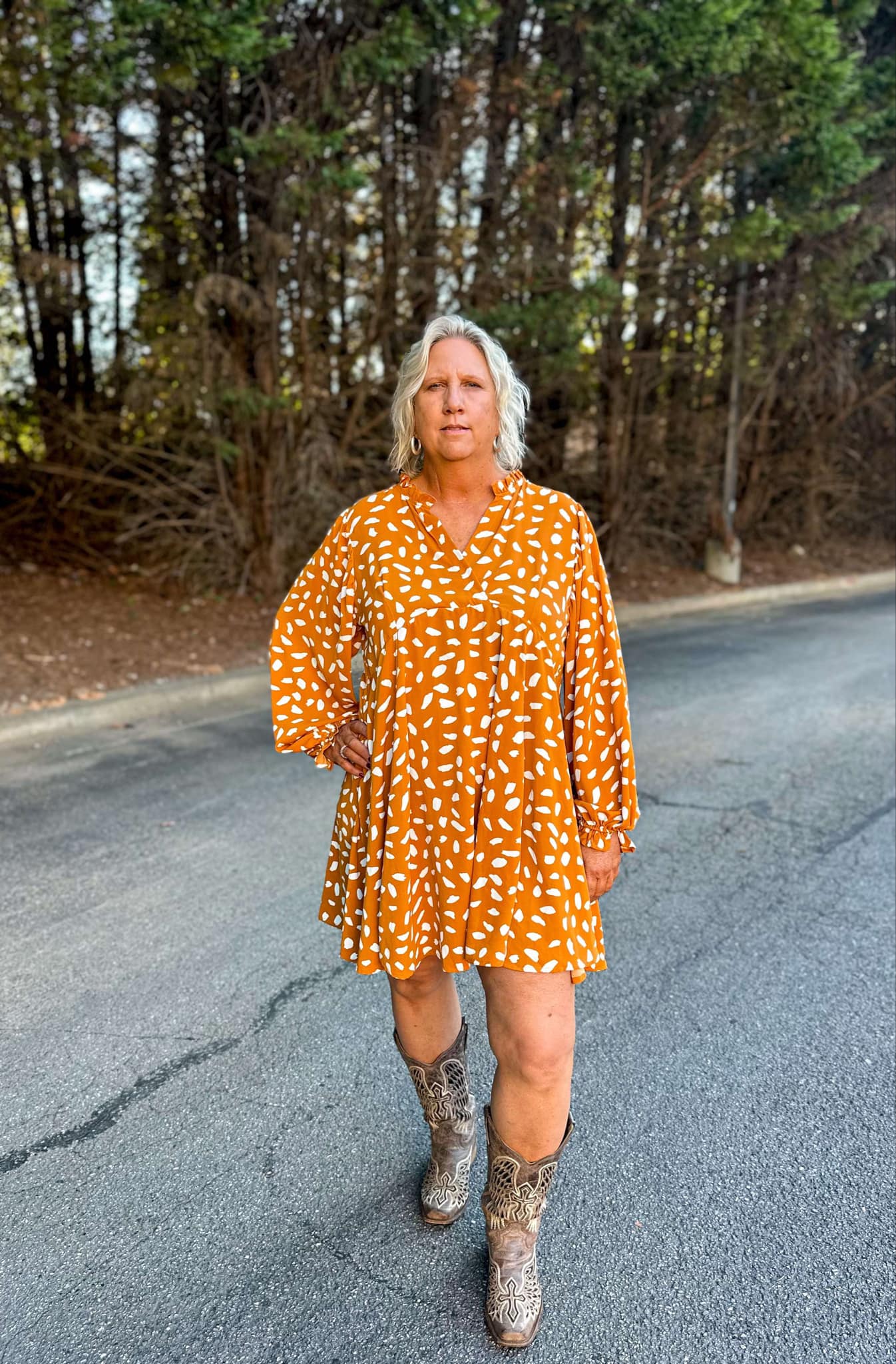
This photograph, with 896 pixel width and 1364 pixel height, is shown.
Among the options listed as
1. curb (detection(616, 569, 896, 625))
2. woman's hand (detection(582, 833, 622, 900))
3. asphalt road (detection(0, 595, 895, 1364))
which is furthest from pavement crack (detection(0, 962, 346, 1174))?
curb (detection(616, 569, 896, 625))

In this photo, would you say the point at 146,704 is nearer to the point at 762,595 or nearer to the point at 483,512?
the point at 483,512

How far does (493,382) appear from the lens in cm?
214

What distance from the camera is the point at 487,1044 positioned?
3.09 metres

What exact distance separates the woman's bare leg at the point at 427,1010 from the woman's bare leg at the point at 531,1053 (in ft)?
0.56

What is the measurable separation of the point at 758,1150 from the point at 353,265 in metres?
9.55

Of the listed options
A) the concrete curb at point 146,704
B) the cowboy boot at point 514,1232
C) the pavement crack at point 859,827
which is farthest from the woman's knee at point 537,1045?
the concrete curb at point 146,704

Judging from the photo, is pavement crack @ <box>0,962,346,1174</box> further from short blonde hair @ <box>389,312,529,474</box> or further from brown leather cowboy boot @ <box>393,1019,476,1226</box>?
short blonde hair @ <box>389,312,529,474</box>

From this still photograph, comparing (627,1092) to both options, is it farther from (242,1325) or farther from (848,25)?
(848,25)

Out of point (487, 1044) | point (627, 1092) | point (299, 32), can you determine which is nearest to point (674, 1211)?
point (627, 1092)

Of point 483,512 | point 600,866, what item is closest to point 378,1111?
point 600,866

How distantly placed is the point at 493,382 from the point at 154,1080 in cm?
214

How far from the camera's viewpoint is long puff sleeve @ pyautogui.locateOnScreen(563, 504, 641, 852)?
2098 millimetres

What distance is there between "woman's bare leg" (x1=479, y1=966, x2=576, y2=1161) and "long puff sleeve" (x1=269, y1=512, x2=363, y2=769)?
2.11 ft

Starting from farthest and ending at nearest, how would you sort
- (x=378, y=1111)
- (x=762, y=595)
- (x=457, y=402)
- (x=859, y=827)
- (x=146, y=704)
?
(x=762, y=595) → (x=146, y=704) → (x=859, y=827) → (x=378, y=1111) → (x=457, y=402)
